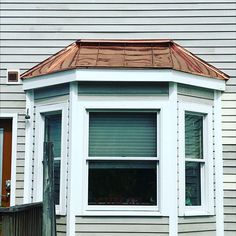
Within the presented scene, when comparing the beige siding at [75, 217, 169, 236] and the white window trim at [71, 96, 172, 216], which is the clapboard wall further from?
the beige siding at [75, 217, 169, 236]

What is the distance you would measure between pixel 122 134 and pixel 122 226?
1.23 metres

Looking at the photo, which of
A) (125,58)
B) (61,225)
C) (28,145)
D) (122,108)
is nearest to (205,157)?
(122,108)

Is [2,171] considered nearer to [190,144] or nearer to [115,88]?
[115,88]

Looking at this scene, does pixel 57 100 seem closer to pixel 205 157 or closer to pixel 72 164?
pixel 72 164

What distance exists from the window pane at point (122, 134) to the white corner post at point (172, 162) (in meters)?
0.23

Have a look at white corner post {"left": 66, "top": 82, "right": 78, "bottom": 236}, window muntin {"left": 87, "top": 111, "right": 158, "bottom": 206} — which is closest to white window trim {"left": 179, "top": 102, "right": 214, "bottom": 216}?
window muntin {"left": 87, "top": 111, "right": 158, "bottom": 206}

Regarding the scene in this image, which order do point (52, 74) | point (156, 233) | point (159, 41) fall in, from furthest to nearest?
point (159, 41)
point (52, 74)
point (156, 233)

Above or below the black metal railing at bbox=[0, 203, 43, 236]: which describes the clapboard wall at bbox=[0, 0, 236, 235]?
above

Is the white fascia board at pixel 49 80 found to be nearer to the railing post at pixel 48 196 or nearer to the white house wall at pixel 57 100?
the white house wall at pixel 57 100

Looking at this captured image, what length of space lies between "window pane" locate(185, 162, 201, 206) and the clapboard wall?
5.55 ft

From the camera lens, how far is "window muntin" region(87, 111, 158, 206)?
24.8 ft
